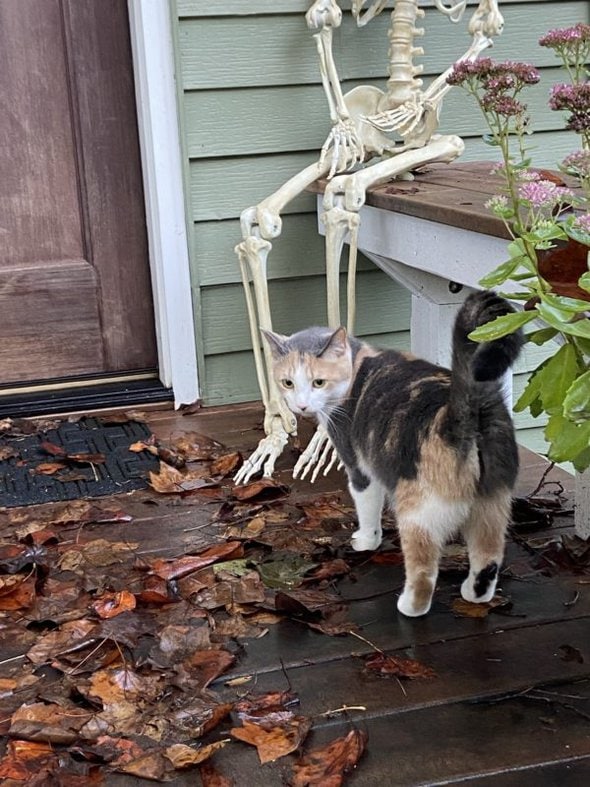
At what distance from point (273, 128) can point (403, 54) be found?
20.2 inches

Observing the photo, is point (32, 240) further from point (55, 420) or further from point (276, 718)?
point (276, 718)

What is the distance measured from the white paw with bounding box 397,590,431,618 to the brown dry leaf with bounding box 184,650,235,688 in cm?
38

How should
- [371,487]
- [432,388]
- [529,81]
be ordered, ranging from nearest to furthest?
1. [529,81]
2. [432,388]
3. [371,487]

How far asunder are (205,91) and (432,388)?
1.69 metres

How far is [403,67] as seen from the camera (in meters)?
3.00

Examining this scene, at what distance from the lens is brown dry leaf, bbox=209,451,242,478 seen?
275 cm

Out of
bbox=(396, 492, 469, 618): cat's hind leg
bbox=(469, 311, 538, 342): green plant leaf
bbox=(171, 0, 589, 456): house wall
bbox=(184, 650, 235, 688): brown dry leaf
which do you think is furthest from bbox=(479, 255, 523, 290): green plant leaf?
bbox=(171, 0, 589, 456): house wall

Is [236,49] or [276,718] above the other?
[236,49]

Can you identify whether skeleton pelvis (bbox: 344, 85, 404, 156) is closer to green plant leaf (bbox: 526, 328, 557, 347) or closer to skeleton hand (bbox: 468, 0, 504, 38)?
skeleton hand (bbox: 468, 0, 504, 38)

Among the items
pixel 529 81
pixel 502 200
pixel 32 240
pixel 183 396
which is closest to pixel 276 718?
pixel 502 200

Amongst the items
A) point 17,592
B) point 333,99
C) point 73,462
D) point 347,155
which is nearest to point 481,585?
point 17,592

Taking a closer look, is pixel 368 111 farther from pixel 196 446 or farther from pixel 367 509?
pixel 367 509

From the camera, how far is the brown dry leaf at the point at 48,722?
1.52 m

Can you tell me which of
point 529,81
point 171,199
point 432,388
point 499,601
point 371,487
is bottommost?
point 499,601
